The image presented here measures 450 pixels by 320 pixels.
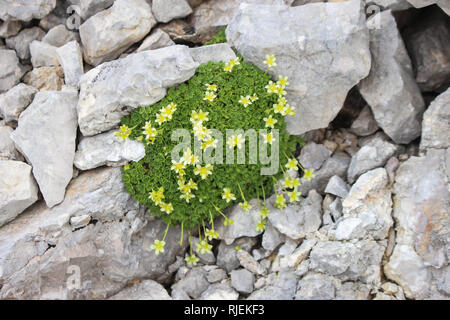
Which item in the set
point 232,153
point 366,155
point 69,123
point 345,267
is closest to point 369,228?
point 345,267

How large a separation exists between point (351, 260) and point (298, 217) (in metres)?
0.87

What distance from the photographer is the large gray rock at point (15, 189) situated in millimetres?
4754

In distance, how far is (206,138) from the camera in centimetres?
498

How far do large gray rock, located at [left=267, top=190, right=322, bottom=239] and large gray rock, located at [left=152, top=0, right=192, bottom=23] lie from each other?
2947 mm

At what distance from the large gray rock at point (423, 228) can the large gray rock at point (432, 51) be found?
4.40 feet

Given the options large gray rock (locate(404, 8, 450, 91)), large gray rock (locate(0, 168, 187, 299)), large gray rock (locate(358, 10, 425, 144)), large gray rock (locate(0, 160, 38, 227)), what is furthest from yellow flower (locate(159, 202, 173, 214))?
large gray rock (locate(404, 8, 450, 91))

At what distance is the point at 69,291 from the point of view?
193 inches

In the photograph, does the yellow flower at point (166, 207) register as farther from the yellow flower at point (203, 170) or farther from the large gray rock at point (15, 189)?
the large gray rock at point (15, 189)

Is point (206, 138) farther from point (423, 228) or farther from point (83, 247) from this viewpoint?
point (423, 228)

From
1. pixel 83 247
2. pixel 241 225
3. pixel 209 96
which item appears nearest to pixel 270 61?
pixel 209 96

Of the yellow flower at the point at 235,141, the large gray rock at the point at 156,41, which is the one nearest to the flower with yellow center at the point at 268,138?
the yellow flower at the point at 235,141

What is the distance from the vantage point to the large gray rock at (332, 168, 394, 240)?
476 cm

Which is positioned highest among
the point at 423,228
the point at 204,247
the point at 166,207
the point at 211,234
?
the point at 166,207

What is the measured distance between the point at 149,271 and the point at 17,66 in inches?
135
